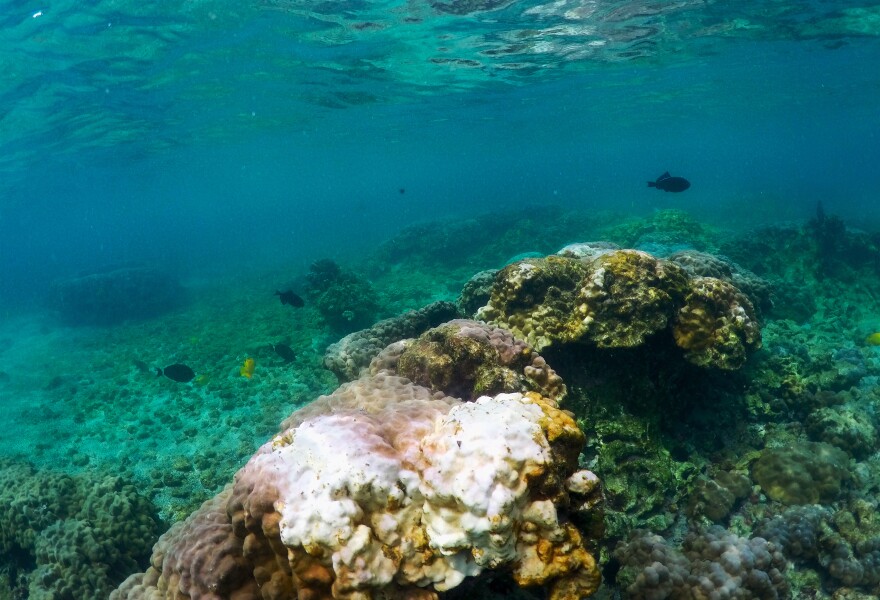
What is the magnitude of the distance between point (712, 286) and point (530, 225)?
2132cm

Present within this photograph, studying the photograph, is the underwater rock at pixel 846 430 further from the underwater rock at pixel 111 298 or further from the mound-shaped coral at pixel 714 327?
the underwater rock at pixel 111 298

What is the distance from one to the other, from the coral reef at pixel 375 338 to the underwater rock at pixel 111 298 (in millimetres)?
22728

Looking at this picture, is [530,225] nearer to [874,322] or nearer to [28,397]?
[874,322]

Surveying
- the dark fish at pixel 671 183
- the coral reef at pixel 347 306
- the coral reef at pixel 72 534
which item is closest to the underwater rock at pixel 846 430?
the dark fish at pixel 671 183

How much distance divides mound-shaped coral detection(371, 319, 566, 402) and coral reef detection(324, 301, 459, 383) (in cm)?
299

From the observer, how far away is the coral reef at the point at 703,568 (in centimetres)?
466

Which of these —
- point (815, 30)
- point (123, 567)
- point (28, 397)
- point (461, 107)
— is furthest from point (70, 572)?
point (461, 107)

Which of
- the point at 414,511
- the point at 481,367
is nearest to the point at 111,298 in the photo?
the point at 481,367

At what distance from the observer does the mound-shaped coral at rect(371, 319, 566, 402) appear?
571 centimetres

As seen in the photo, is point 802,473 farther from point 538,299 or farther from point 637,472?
point 538,299

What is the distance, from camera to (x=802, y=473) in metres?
6.54

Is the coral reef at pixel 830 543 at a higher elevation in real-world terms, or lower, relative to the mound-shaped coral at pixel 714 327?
lower

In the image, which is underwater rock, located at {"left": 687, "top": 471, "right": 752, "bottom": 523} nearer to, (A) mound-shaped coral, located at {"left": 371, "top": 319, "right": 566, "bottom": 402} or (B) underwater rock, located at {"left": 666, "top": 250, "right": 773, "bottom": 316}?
(A) mound-shaped coral, located at {"left": 371, "top": 319, "right": 566, "bottom": 402}

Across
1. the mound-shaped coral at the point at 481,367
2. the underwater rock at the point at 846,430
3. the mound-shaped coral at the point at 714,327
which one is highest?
the mound-shaped coral at the point at 481,367
